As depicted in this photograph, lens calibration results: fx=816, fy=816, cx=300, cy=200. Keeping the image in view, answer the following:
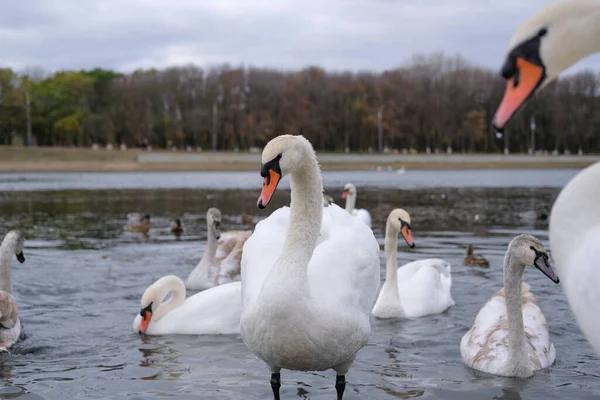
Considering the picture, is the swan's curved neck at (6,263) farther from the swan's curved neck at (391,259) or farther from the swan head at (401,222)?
the swan head at (401,222)

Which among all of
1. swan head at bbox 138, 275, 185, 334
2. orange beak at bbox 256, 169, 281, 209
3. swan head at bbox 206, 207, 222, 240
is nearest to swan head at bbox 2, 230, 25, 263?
swan head at bbox 138, 275, 185, 334

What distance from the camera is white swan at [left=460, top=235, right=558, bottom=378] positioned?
19.1ft

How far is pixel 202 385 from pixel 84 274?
4952 millimetres

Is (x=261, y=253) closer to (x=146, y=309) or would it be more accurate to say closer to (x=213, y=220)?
(x=146, y=309)

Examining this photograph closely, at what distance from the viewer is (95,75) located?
98.2 meters

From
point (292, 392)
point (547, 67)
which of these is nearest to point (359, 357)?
point (292, 392)

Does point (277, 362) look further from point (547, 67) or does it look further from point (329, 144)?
point (329, 144)

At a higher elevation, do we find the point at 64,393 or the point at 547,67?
the point at 547,67

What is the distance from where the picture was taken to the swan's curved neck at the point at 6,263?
7.43 m

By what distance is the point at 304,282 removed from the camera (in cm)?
441

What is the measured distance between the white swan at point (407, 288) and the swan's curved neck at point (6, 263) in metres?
3.43

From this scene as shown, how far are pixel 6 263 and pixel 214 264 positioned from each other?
291cm

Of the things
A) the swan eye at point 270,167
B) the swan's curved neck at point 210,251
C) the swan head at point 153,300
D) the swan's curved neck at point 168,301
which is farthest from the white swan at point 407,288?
the swan eye at point 270,167

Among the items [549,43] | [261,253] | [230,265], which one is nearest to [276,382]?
[261,253]
